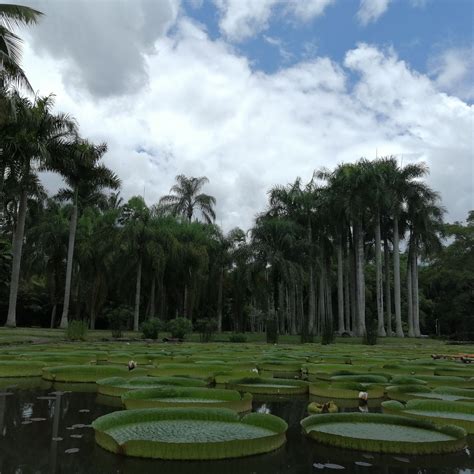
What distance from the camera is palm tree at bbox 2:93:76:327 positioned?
21219 mm

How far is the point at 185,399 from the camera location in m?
5.18

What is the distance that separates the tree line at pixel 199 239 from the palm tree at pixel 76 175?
68 mm

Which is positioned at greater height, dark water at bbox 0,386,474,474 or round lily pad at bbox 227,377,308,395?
round lily pad at bbox 227,377,308,395

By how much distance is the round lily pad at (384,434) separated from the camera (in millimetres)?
3543

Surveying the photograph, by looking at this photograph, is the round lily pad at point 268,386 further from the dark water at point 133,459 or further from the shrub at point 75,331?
the shrub at point 75,331

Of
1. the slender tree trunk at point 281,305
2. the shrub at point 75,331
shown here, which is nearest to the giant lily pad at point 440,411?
the shrub at point 75,331

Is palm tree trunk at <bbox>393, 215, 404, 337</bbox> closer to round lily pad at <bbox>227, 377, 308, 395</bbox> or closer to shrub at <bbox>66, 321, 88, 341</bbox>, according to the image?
shrub at <bbox>66, 321, 88, 341</bbox>

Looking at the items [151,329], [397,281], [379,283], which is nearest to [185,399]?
[151,329]

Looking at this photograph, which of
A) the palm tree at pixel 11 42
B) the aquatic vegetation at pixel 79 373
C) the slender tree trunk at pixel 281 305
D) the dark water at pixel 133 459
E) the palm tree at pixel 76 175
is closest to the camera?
the dark water at pixel 133 459

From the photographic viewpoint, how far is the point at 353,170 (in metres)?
33.0

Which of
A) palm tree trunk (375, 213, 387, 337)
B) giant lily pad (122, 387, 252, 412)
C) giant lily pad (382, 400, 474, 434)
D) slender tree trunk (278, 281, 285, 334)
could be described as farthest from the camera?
slender tree trunk (278, 281, 285, 334)

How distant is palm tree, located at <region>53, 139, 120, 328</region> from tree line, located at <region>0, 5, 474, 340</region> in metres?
0.07

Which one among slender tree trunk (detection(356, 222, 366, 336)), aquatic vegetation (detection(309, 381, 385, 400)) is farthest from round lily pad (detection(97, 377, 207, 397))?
slender tree trunk (detection(356, 222, 366, 336))

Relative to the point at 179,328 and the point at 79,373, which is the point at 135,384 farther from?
the point at 179,328
